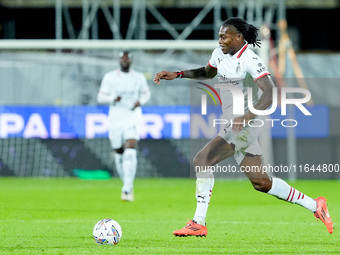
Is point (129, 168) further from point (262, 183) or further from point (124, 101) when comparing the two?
point (262, 183)

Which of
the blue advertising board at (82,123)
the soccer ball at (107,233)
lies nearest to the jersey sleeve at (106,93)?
the blue advertising board at (82,123)

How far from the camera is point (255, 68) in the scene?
25.8 ft

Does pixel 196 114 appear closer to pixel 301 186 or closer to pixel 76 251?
pixel 301 186

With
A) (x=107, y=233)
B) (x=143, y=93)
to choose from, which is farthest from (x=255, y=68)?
(x=143, y=93)

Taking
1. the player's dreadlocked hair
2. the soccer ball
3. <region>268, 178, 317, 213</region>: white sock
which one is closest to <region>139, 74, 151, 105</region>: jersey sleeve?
the player's dreadlocked hair

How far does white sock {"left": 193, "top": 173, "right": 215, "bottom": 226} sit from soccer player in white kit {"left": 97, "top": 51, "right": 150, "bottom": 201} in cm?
548

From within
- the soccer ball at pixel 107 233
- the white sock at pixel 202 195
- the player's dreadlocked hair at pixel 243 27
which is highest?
the player's dreadlocked hair at pixel 243 27

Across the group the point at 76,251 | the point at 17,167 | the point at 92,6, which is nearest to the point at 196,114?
the point at 17,167

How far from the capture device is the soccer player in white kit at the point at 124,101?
540 inches

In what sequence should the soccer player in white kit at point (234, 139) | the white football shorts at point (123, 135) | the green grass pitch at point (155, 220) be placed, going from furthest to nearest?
1. the white football shorts at point (123, 135)
2. the soccer player in white kit at point (234, 139)
3. the green grass pitch at point (155, 220)

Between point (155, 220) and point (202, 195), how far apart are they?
2106 mm

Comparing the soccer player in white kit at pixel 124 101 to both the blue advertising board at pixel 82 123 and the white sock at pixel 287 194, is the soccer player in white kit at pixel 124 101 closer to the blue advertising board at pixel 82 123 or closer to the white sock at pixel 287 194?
the blue advertising board at pixel 82 123

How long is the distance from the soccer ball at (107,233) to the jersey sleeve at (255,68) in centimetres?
187

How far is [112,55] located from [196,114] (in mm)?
2497
